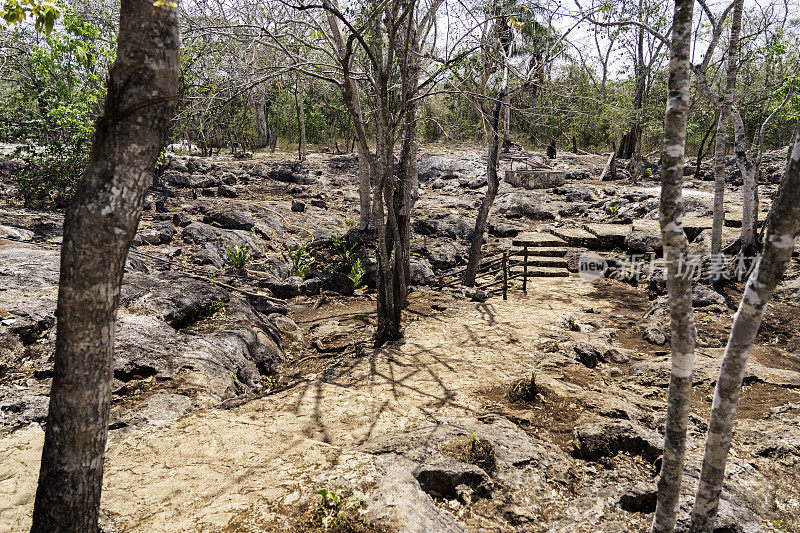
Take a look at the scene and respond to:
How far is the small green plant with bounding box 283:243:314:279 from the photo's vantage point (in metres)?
10.7

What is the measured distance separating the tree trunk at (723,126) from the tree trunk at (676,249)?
8.83m

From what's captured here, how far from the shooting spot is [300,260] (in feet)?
37.1

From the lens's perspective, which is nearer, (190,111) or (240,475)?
(240,475)

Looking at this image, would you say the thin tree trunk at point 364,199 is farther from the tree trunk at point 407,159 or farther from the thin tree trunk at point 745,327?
the thin tree trunk at point 745,327

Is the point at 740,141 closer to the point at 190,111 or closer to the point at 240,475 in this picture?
the point at 190,111

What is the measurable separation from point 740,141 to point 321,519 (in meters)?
12.0

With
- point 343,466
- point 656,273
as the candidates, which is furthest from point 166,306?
point 656,273

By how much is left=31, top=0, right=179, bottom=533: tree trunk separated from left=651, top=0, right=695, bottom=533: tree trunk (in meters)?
2.54

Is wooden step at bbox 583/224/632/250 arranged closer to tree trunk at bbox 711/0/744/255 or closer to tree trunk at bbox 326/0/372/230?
tree trunk at bbox 711/0/744/255

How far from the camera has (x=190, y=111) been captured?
6.22 metres

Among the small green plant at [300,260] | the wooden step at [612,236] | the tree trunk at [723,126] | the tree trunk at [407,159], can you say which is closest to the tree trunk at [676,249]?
the tree trunk at [407,159]

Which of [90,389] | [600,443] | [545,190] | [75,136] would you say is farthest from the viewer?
[545,190]

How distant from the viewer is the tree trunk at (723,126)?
922 centimetres

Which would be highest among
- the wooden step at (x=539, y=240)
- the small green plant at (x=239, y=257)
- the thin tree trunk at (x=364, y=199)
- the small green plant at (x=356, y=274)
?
the thin tree trunk at (x=364, y=199)
